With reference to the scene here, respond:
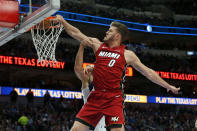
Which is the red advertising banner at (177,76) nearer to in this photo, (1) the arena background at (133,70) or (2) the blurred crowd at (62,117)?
(1) the arena background at (133,70)

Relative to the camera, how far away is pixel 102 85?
4363 millimetres

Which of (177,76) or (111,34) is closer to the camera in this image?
(111,34)

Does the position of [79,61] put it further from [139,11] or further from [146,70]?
[139,11]

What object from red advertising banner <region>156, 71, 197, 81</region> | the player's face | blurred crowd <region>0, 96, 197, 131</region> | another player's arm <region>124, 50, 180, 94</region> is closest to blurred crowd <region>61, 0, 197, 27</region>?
red advertising banner <region>156, 71, 197, 81</region>

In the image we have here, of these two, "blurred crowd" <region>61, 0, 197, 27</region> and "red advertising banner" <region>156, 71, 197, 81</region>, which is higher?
"blurred crowd" <region>61, 0, 197, 27</region>

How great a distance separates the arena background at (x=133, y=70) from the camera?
16938 mm

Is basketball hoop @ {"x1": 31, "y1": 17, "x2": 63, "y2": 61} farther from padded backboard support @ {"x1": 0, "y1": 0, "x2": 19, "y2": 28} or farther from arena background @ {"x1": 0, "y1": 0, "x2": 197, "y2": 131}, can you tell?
arena background @ {"x1": 0, "y1": 0, "x2": 197, "y2": 131}

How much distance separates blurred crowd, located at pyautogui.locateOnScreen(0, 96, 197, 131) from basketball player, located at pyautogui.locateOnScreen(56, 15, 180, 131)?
969cm

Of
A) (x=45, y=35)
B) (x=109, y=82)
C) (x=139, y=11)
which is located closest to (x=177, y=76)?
(x=139, y=11)

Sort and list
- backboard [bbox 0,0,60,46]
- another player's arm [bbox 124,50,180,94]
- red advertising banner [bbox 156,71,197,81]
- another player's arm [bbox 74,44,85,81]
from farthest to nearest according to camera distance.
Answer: red advertising banner [bbox 156,71,197,81]
backboard [bbox 0,0,60,46]
another player's arm [bbox 74,44,85,81]
another player's arm [bbox 124,50,180,94]

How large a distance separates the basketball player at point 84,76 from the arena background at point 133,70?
2.52 m

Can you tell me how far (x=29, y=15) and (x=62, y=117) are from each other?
34.1ft

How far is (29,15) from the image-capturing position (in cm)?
659

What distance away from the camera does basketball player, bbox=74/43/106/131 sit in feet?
15.0
